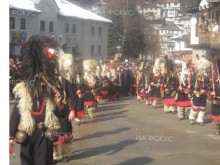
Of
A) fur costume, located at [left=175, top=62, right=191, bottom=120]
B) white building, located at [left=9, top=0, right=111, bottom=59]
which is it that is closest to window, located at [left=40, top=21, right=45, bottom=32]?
white building, located at [left=9, top=0, right=111, bottom=59]

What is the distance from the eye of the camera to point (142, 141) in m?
8.87

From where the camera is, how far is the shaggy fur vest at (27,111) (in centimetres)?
454

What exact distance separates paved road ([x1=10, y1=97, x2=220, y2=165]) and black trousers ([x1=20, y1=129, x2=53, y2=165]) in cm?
232

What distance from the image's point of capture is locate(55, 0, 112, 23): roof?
20.4 feet

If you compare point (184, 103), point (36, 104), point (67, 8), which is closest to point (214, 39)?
point (184, 103)

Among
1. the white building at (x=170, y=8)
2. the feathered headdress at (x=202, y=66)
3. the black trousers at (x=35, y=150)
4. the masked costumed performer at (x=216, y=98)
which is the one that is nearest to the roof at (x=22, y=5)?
the black trousers at (x=35, y=150)

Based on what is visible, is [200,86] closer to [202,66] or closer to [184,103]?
Result: [202,66]

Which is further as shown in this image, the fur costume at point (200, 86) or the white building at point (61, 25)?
the fur costume at point (200, 86)

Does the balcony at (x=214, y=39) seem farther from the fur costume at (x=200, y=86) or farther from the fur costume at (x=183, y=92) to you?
the fur costume at (x=200, y=86)

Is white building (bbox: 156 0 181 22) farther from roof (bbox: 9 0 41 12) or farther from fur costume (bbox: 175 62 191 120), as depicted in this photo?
roof (bbox: 9 0 41 12)

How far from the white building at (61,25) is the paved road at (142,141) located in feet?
5.84

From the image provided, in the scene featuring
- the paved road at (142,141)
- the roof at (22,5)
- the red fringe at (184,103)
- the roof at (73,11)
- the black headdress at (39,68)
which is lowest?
the paved road at (142,141)

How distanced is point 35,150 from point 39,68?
2.84ft

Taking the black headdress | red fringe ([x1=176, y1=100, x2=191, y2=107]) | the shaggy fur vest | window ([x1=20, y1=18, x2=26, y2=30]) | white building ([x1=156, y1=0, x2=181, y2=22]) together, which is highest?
white building ([x1=156, y1=0, x2=181, y2=22])
